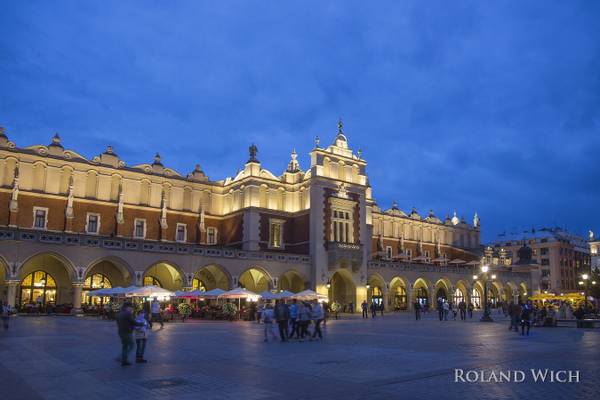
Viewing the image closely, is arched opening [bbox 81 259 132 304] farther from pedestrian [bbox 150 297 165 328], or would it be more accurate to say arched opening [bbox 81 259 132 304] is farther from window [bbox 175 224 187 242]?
pedestrian [bbox 150 297 165 328]

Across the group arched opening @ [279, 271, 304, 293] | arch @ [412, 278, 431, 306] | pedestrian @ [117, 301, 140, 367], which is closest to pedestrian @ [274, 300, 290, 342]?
pedestrian @ [117, 301, 140, 367]

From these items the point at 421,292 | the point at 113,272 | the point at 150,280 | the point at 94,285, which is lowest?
the point at 421,292

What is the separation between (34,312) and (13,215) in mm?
8459

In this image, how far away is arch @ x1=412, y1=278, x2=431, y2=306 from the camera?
62441 mm

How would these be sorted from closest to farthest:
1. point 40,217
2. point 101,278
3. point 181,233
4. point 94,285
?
point 40,217 < point 94,285 < point 101,278 < point 181,233

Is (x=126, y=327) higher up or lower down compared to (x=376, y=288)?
lower down

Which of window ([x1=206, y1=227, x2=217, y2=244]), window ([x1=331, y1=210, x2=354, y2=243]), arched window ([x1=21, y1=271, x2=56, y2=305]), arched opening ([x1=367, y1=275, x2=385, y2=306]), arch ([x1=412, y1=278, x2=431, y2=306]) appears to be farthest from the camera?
arch ([x1=412, y1=278, x2=431, y2=306])

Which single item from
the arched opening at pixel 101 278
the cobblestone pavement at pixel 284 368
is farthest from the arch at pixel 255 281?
the cobblestone pavement at pixel 284 368

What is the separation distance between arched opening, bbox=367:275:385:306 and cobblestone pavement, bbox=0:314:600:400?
36200 millimetres

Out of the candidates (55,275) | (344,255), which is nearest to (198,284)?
(55,275)

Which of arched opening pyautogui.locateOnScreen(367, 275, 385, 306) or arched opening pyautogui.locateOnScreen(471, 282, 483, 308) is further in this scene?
arched opening pyautogui.locateOnScreen(471, 282, 483, 308)

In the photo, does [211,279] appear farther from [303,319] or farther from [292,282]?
[303,319]

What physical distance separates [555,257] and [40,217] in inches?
3738

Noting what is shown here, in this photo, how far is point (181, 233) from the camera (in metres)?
53.5
